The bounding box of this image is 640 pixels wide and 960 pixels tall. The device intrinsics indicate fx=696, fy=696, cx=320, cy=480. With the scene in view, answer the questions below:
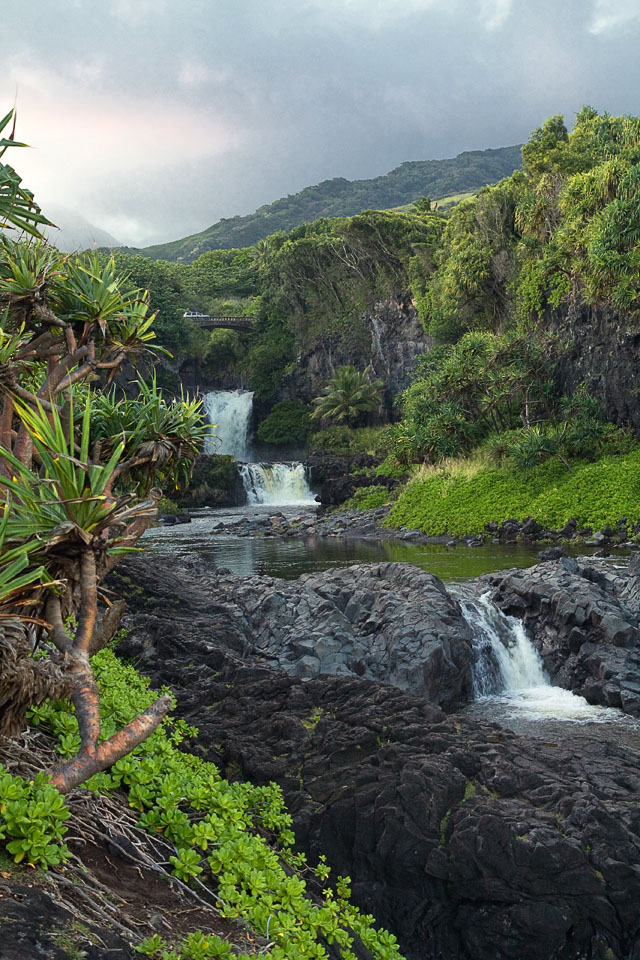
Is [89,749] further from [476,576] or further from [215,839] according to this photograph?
[476,576]

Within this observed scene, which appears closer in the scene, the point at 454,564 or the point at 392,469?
the point at 454,564

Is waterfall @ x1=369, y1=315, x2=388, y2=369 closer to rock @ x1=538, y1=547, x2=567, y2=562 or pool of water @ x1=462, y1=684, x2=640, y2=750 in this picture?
rock @ x1=538, y1=547, x2=567, y2=562

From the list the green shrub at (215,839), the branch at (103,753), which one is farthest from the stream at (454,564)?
the branch at (103,753)

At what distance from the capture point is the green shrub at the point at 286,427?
2147 inches

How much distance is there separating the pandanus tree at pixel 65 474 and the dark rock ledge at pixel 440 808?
219cm

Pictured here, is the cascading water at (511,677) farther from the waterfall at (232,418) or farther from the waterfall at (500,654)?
the waterfall at (232,418)

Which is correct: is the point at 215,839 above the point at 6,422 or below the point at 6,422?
below

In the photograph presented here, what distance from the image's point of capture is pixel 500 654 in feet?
44.4

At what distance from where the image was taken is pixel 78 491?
4480 mm

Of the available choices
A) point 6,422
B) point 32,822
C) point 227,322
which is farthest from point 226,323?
point 32,822

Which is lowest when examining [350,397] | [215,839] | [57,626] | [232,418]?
[215,839]

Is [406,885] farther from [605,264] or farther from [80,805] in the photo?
[605,264]

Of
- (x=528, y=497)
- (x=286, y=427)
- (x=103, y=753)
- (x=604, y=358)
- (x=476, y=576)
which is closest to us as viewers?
(x=103, y=753)

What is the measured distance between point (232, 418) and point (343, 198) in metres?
128
